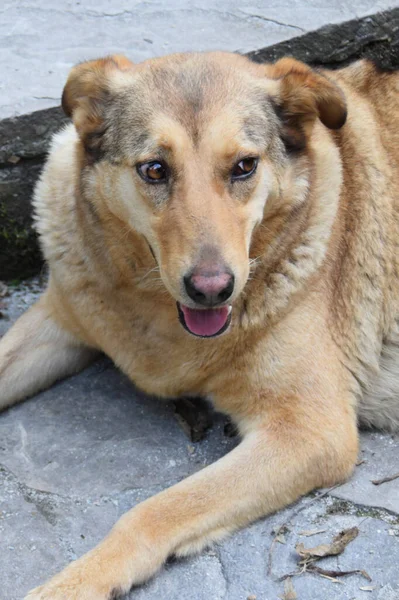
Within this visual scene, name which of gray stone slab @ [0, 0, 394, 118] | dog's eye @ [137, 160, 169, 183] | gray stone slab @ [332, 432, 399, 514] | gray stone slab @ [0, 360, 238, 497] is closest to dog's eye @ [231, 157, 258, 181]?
dog's eye @ [137, 160, 169, 183]

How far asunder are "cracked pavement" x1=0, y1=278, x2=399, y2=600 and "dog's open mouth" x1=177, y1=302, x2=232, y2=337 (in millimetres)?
835

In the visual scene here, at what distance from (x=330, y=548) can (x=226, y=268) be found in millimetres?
1261

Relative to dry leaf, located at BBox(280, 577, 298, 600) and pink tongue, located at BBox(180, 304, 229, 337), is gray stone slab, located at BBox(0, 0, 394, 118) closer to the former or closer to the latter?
pink tongue, located at BBox(180, 304, 229, 337)

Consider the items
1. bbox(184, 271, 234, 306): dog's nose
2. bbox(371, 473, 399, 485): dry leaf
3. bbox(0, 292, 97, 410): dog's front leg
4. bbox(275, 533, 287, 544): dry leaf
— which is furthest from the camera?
bbox(0, 292, 97, 410): dog's front leg

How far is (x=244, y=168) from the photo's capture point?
139 inches

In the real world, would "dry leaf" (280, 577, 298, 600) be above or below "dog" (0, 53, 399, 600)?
below

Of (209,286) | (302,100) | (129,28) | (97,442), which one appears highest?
(302,100)

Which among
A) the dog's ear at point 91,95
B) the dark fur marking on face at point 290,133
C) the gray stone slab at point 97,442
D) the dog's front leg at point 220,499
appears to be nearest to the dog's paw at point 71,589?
the dog's front leg at point 220,499

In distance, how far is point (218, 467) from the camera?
371 cm

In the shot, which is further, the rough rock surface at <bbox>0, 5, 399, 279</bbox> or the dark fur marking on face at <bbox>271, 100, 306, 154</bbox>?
the rough rock surface at <bbox>0, 5, 399, 279</bbox>

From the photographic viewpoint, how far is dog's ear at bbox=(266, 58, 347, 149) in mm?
3746

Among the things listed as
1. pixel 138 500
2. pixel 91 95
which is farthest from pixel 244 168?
pixel 138 500

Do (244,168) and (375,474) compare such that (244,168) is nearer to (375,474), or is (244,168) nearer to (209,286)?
(209,286)

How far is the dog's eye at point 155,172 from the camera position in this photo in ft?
11.5
